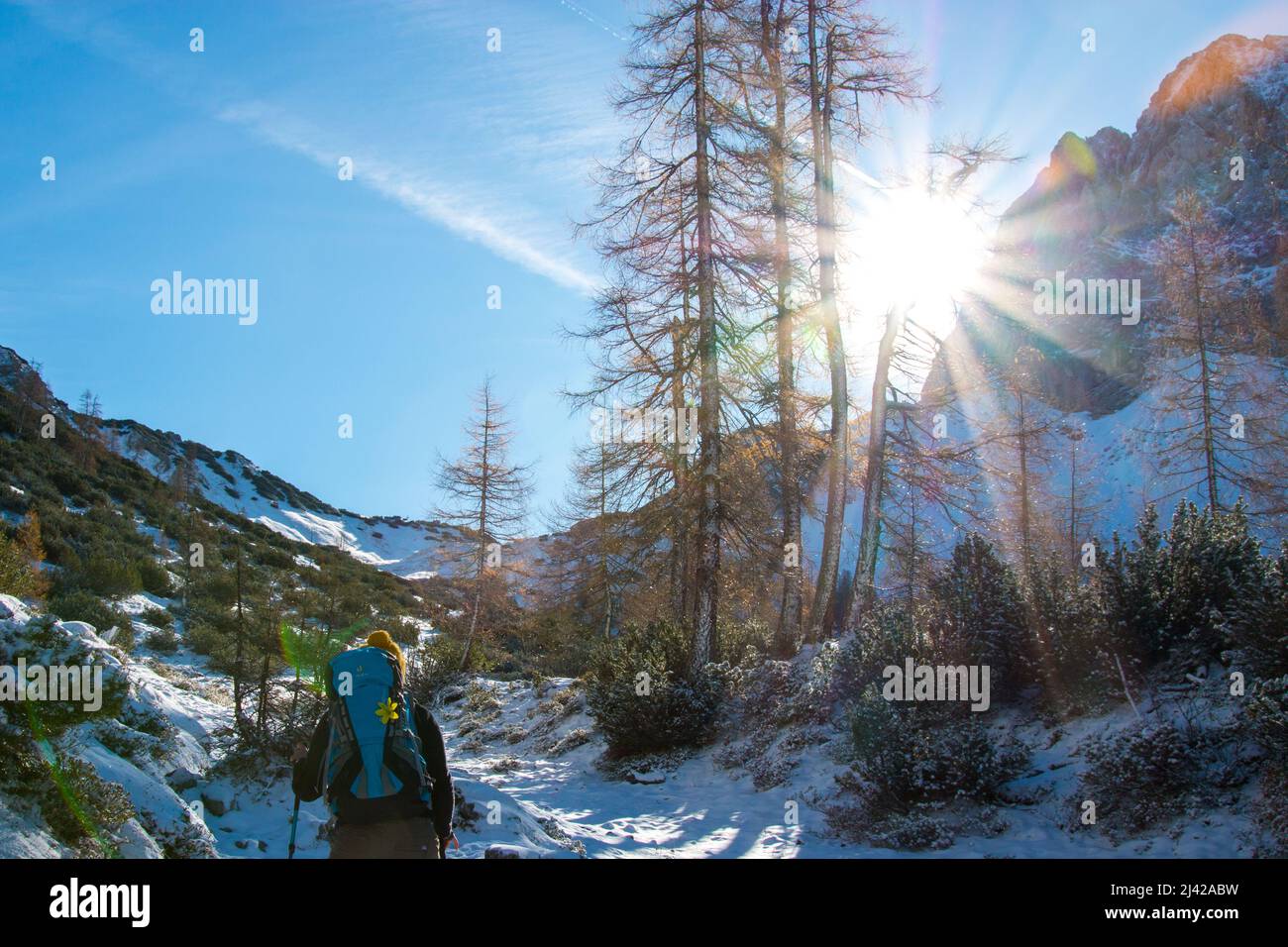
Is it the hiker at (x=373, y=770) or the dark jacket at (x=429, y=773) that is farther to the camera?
the dark jacket at (x=429, y=773)

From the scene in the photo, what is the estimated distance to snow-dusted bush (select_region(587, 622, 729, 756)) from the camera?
434 inches

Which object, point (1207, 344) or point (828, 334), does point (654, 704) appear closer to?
point (828, 334)

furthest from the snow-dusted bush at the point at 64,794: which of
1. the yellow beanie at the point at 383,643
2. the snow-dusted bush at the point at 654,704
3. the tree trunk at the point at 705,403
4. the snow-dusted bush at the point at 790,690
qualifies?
the tree trunk at the point at 705,403

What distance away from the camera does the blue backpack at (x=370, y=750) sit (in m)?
3.70

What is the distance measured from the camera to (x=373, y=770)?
145 inches

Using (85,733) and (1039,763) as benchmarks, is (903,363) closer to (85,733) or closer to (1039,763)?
(1039,763)

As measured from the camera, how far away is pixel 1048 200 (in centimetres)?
10188

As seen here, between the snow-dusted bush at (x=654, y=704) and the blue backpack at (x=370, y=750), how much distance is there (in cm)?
756

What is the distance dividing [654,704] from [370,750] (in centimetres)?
780

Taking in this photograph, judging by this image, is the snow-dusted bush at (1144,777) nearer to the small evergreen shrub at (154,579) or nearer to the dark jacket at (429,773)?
the dark jacket at (429,773)

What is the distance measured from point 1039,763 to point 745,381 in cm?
854

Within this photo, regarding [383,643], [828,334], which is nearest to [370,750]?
[383,643]

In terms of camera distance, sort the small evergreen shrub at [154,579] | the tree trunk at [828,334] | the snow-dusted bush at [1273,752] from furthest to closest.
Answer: the small evergreen shrub at [154,579]
the tree trunk at [828,334]
the snow-dusted bush at [1273,752]
